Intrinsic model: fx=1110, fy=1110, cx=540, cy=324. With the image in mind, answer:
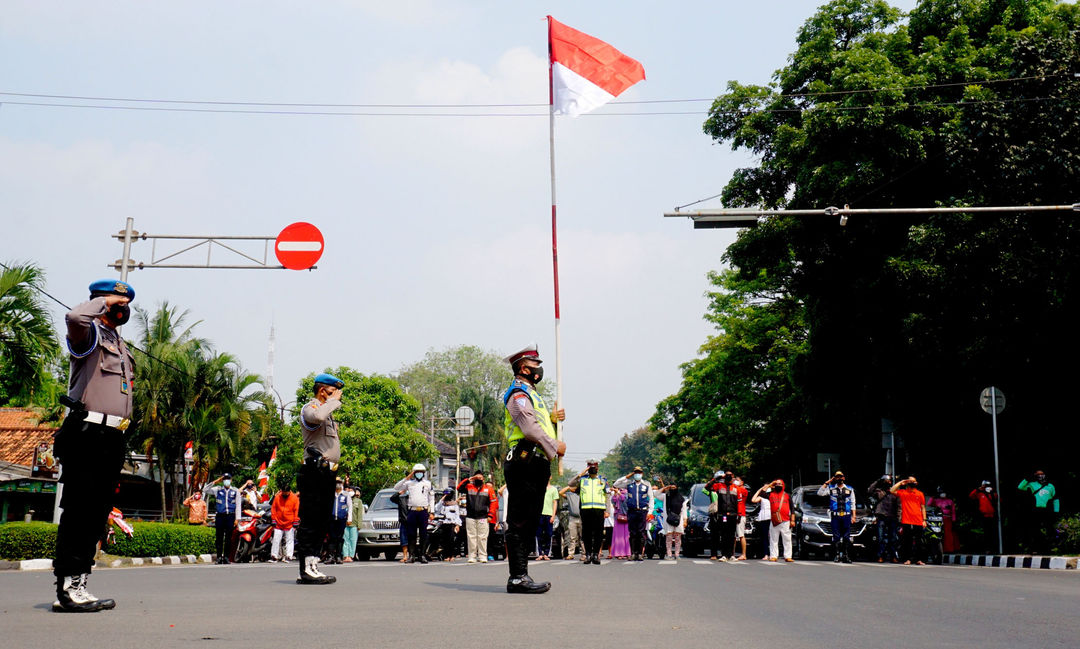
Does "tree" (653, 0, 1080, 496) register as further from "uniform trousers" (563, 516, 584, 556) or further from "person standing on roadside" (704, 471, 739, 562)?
"uniform trousers" (563, 516, 584, 556)

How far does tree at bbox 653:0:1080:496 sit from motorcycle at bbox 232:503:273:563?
1478cm

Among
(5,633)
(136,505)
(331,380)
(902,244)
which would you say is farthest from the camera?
(136,505)

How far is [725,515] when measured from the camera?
78.4 feet

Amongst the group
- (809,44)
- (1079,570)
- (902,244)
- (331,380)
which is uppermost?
(809,44)

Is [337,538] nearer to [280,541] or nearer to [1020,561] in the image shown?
[280,541]

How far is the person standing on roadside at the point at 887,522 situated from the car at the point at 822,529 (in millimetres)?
842

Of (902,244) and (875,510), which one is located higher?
(902,244)

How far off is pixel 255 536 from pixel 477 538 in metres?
4.99

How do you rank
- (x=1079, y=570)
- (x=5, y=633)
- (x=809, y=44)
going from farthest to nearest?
(x=809, y=44)
(x=1079, y=570)
(x=5, y=633)

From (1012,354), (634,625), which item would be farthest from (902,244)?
(634,625)

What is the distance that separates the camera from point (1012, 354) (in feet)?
74.4

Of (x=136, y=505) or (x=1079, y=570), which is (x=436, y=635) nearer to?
(x=1079, y=570)

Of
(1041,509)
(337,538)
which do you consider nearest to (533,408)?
(337,538)

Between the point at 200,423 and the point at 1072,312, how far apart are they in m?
29.5
